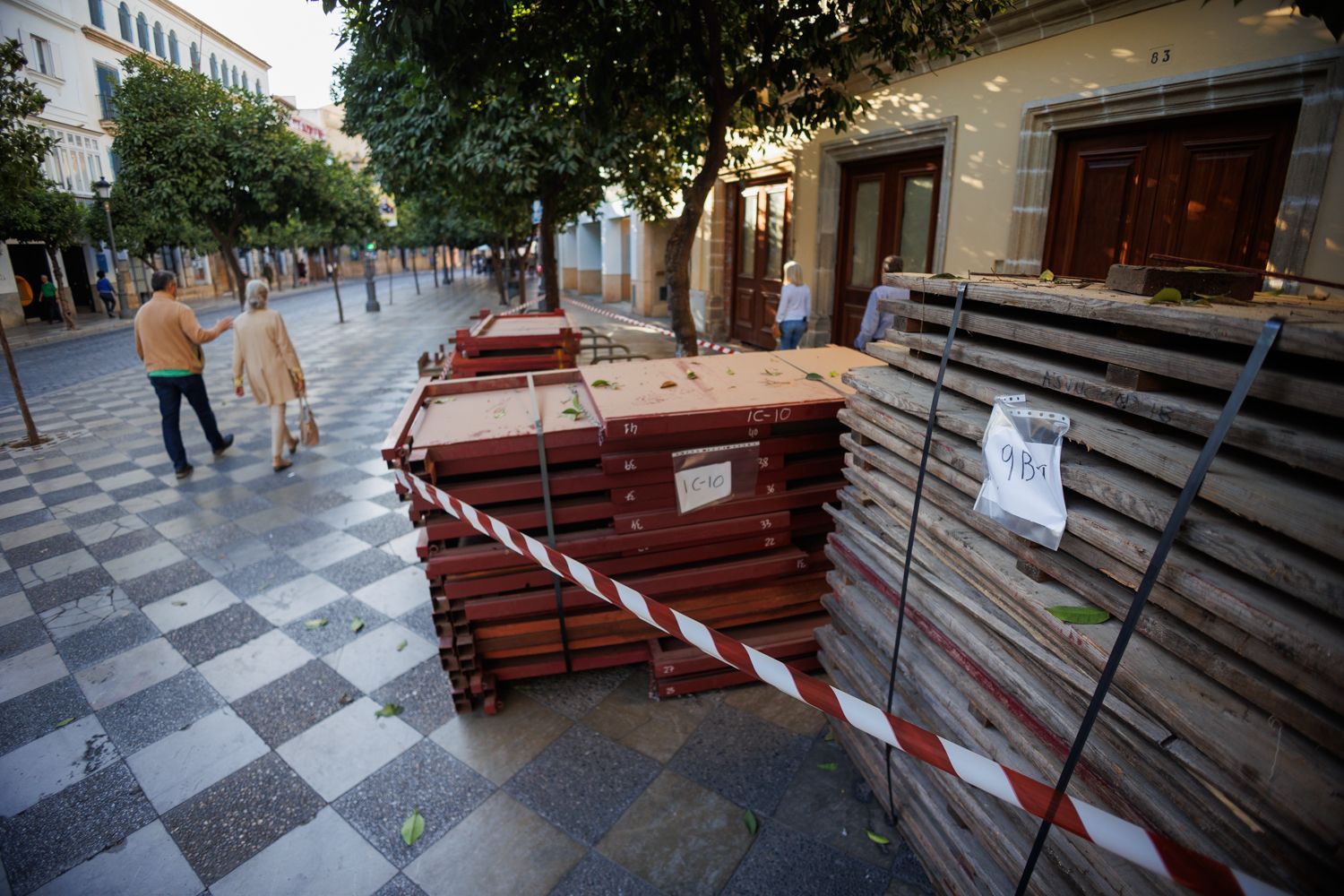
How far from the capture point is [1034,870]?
6.36 ft

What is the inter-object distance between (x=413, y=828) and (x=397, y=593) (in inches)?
85.0

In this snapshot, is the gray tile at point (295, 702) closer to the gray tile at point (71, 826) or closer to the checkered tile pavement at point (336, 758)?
the checkered tile pavement at point (336, 758)

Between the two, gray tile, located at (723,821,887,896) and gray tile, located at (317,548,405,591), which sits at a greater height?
gray tile, located at (317,548,405,591)

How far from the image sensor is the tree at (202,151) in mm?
14492

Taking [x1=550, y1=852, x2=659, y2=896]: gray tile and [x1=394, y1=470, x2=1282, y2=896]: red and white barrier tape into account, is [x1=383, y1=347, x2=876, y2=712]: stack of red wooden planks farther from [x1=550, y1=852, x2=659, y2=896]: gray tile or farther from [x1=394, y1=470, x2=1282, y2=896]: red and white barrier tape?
[x1=550, y1=852, x2=659, y2=896]: gray tile

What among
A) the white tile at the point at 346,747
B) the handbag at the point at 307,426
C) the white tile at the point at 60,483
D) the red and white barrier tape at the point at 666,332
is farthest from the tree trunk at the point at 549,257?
the white tile at the point at 346,747

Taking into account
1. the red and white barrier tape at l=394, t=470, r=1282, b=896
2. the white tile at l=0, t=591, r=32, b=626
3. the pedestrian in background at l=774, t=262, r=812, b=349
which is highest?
the pedestrian in background at l=774, t=262, r=812, b=349

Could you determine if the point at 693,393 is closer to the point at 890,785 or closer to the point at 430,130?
the point at 890,785

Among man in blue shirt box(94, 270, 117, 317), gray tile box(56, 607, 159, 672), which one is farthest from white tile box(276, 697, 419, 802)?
man in blue shirt box(94, 270, 117, 317)

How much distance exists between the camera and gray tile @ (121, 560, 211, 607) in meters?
4.70

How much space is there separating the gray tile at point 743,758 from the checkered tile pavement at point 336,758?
1cm

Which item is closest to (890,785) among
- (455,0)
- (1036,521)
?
(1036,521)

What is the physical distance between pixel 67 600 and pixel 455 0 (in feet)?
15.7

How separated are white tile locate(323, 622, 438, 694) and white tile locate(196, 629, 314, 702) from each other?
221 millimetres
